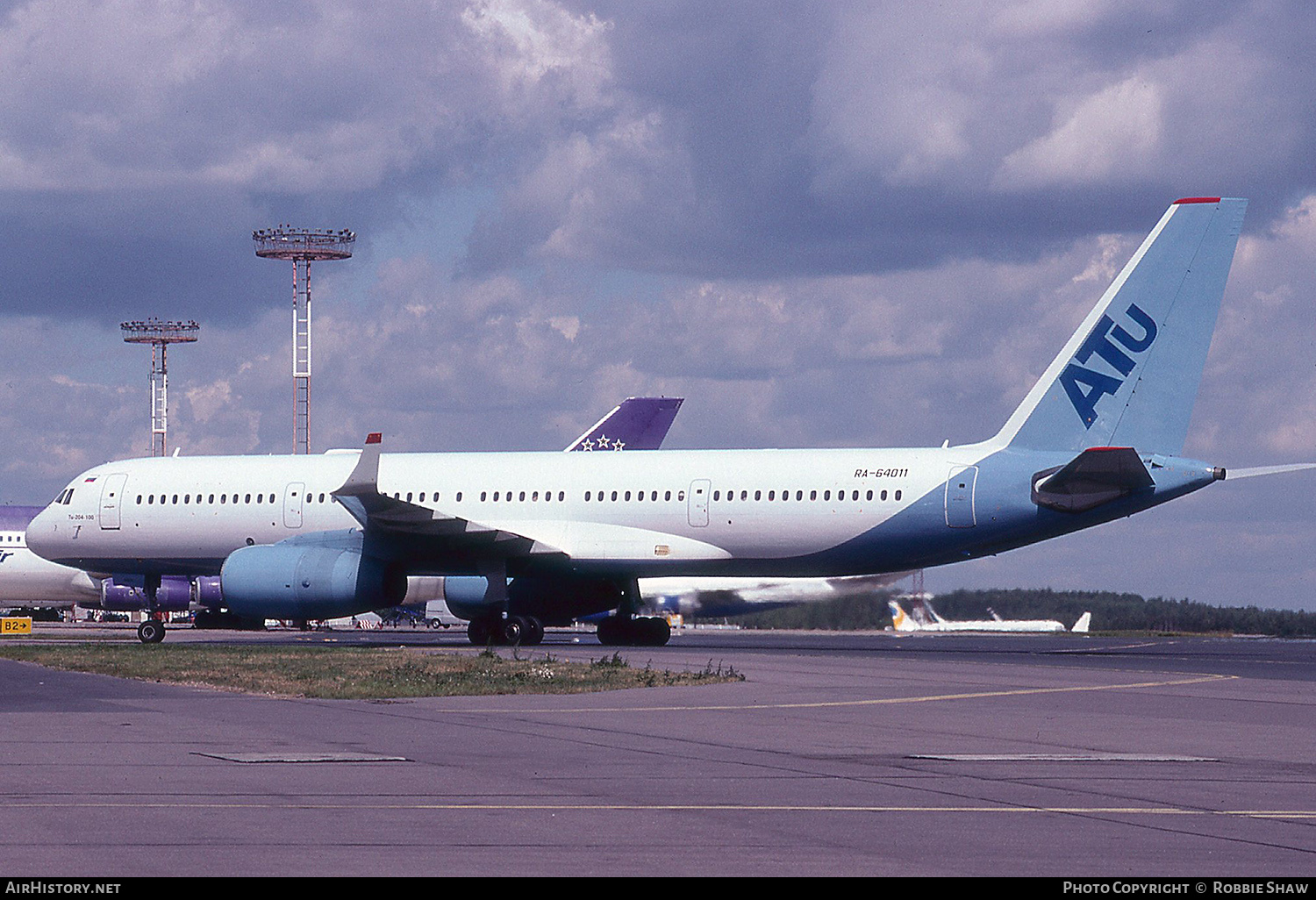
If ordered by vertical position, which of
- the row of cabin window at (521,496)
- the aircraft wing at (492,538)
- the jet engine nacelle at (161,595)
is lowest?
the jet engine nacelle at (161,595)

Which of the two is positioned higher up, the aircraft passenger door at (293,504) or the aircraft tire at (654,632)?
the aircraft passenger door at (293,504)

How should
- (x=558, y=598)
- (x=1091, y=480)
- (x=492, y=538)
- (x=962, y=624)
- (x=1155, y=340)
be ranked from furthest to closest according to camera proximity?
1. (x=962, y=624)
2. (x=558, y=598)
3. (x=492, y=538)
4. (x=1155, y=340)
5. (x=1091, y=480)

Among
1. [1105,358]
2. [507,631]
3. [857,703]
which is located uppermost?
[1105,358]

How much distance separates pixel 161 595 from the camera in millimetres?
54312

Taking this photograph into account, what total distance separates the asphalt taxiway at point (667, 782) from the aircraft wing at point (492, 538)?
14785 mm

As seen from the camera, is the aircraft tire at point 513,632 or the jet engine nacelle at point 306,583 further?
the aircraft tire at point 513,632

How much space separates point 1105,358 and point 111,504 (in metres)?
26.4

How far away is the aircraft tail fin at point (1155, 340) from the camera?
116ft

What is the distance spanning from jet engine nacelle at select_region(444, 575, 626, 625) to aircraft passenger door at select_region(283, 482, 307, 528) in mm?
4469

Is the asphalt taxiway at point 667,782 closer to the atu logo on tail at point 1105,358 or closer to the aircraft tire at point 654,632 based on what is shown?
the atu logo on tail at point 1105,358

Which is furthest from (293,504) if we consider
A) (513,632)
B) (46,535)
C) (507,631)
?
(46,535)

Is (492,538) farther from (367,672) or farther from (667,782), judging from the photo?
(667,782)

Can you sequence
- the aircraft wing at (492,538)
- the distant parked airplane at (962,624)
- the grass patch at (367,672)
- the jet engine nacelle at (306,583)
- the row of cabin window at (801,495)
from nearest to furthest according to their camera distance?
1. the grass patch at (367,672)
2. the row of cabin window at (801,495)
3. the aircraft wing at (492,538)
4. the jet engine nacelle at (306,583)
5. the distant parked airplane at (962,624)

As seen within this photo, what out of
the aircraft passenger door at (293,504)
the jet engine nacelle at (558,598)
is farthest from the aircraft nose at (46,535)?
the jet engine nacelle at (558,598)
